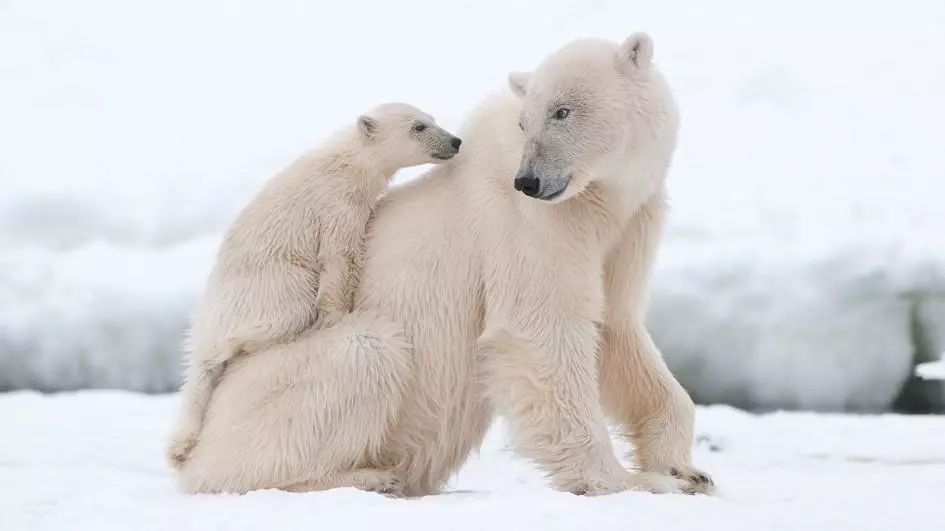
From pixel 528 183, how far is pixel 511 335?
0.55 m

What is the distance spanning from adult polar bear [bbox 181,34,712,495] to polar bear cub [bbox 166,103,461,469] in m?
0.08

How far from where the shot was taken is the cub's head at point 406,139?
170 inches

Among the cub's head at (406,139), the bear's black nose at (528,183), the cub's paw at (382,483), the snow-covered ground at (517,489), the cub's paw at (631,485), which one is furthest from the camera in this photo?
the cub's head at (406,139)

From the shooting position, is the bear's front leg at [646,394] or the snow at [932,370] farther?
the snow at [932,370]

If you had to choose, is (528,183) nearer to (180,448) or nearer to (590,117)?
(590,117)

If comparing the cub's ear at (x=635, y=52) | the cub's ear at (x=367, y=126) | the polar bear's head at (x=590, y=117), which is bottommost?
the cub's ear at (x=367, y=126)

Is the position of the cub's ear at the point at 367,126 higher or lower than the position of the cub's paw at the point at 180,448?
higher

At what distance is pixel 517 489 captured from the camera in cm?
440

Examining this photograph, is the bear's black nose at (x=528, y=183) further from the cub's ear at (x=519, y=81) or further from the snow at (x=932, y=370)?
the snow at (x=932, y=370)

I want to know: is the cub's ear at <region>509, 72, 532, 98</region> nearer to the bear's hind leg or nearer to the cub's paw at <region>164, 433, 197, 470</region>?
the bear's hind leg

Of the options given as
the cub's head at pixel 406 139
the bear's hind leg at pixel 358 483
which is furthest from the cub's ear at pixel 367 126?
the bear's hind leg at pixel 358 483

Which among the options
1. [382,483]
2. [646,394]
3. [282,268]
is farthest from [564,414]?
[282,268]

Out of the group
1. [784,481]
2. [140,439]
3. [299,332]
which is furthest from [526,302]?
[140,439]

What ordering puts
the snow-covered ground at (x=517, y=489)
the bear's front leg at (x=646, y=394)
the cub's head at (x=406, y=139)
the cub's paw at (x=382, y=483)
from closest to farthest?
the snow-covered ground at (x=517, y=489) → the cub's paw at (x=382, y=483) → the bear's front leg at (x=646, y=394) → the cub's head at (x=406, y=139)
